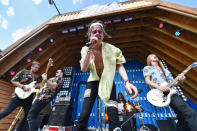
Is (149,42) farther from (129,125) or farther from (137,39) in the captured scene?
(129,125)

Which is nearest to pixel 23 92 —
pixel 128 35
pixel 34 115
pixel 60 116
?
pixel 34 115

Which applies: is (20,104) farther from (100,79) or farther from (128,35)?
(128,35)

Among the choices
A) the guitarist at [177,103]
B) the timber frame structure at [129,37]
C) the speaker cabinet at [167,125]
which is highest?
the timber frame structure at [129,37]

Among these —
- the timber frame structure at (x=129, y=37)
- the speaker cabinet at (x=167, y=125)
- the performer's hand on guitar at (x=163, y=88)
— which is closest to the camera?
the performer's hand on guitar at (x=163, y=88)

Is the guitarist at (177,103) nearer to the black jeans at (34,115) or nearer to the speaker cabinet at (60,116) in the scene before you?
the speaker cabinet at (60,116)

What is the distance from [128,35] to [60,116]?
13.3 feet

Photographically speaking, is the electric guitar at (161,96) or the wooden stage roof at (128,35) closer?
the electric guitar at (161,96)

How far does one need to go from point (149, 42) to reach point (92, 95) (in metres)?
4.21

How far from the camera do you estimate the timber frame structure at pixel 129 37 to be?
8.68ft

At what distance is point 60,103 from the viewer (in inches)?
109

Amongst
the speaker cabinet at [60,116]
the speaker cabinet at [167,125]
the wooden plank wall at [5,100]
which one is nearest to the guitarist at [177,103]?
the speaker cabinet at [167,125]

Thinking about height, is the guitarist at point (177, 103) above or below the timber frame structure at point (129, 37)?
below

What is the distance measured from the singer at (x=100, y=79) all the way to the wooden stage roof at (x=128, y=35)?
2.24m

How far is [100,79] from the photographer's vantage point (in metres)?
1.22
